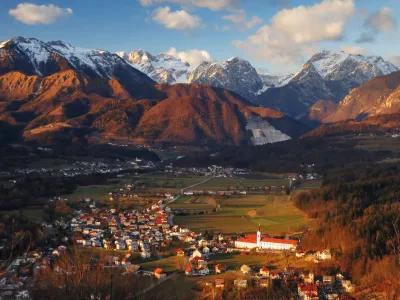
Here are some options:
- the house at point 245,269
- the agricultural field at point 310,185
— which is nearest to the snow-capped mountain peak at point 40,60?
the agricultural field at point 310,185

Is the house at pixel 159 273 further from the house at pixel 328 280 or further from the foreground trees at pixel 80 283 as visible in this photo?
the house at pixel 328 280

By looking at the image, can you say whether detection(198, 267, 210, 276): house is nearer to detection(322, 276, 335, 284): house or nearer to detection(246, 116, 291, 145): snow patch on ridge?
detection(322, 276, 335, 284): house

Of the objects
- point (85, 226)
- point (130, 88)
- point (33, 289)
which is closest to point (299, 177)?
point (85, 226)

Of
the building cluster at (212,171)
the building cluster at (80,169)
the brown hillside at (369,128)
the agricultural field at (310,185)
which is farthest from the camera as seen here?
the brown hillside at (369,128)

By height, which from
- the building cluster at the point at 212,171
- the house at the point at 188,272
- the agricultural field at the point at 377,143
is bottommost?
the house at the point at 188,272

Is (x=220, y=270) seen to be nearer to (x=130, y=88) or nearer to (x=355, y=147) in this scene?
(x=355, y=147)

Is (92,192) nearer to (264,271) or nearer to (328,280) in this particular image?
(264,271)
